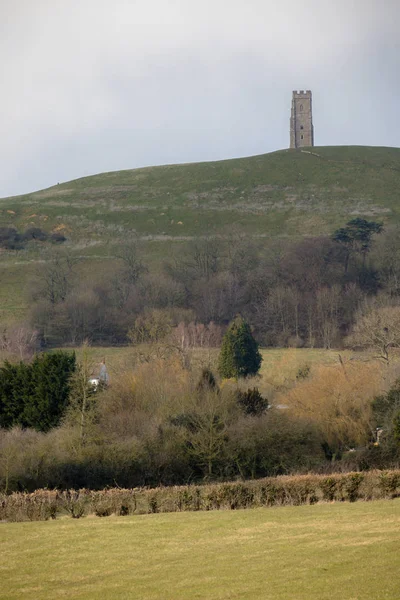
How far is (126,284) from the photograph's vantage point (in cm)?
8888

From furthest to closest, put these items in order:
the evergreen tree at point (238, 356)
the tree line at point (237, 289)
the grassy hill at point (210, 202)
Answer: the grassy hill at point (210, 202) < the tree line at point (237, 289) < the evergreen tree at point (238, 356)

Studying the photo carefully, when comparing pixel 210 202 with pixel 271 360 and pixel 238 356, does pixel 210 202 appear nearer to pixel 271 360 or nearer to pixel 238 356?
pixel 271 360

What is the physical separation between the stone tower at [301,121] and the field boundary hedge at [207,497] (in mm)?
125914

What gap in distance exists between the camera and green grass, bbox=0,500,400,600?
12.7m

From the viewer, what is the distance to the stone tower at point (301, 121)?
14688 cm

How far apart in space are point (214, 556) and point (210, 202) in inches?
4212

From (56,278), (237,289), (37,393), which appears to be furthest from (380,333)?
(56,278)

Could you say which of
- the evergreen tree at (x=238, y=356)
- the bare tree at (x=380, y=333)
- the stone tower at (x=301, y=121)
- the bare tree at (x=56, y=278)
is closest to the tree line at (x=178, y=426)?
the evergreen tree at (x=238, y=356)

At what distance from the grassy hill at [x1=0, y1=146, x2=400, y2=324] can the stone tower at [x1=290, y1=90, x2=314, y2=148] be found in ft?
25.4

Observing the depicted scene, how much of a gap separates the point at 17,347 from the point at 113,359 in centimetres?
912

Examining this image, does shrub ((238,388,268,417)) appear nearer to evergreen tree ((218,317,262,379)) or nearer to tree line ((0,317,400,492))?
tree line ((0,317,400,492))

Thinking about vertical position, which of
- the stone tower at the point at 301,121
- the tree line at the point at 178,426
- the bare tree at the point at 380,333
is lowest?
the tree line at the point at 178,426

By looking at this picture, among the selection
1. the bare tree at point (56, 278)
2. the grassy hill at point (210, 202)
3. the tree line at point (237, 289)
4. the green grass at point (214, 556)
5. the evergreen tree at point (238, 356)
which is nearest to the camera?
the green grass at point (214, 556)

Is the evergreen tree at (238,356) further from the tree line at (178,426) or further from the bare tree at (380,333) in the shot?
the bare tree at (380,333)
